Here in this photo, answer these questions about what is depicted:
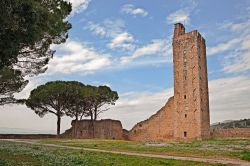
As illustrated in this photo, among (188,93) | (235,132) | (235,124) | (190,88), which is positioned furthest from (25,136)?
A: (235,124)

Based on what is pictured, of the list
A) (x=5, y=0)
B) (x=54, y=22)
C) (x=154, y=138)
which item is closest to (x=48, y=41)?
(x=54, y=22)

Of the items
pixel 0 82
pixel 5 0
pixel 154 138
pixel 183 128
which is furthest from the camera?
pixel 154 138

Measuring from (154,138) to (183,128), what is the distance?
6.43 meters

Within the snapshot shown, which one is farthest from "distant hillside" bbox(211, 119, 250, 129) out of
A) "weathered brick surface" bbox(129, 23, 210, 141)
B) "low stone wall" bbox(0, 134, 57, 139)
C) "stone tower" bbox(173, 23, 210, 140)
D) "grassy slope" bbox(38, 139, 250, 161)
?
"low stone wall" bbox(0, 134, 57, 139)

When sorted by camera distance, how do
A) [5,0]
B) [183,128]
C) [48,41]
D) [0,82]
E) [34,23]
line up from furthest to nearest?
[183,128], [0,82], [48,41], [34,23], [5,0]

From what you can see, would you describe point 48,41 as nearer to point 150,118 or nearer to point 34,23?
point 34,23

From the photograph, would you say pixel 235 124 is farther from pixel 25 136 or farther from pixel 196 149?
pixel 196 149

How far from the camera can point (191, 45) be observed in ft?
168

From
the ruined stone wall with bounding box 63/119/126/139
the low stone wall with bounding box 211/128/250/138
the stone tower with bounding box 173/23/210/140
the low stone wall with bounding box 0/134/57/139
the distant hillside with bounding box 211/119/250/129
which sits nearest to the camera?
the low stone wall with bounding box 211/128/250/138

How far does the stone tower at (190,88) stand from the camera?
163ft

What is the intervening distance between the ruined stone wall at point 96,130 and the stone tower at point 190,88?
13.7 meters

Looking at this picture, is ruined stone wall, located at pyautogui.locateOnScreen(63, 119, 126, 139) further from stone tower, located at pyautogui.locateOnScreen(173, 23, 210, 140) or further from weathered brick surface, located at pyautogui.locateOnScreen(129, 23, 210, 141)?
stone tower, located at pyautogui.locateOnScreen(173, 23, 210, 140)

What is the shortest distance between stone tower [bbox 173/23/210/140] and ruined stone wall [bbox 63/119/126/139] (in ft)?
45.0

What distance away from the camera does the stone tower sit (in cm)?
4981
